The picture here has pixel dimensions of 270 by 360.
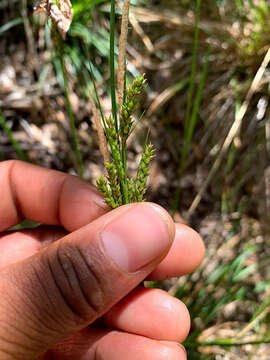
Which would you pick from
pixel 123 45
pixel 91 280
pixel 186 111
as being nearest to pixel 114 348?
pixel 91 280

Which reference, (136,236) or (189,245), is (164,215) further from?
(189,245)

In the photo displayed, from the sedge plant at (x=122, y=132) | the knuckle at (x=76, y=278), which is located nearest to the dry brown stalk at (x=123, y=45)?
the sedge plant at (x=122, y=132)

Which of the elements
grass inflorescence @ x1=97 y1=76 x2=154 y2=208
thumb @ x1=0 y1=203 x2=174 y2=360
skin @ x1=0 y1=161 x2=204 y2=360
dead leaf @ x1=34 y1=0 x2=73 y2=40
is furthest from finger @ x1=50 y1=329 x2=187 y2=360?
dead leaf @ x1=34 y1=0 x2=73 y2=40

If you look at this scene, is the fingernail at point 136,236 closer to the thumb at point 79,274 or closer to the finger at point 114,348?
the thumb at point 79,274

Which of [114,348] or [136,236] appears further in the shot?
[114,348]

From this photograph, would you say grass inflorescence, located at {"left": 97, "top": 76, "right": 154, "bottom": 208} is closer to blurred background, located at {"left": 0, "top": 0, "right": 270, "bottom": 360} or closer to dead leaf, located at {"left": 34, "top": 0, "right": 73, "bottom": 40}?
dead leaf, located at {"left": 34, "top": 0, "right": 73, "bottom": 40}

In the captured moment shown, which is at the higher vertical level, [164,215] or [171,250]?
[164,215]

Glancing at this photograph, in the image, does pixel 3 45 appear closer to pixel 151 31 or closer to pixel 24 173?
pixel 151 31
